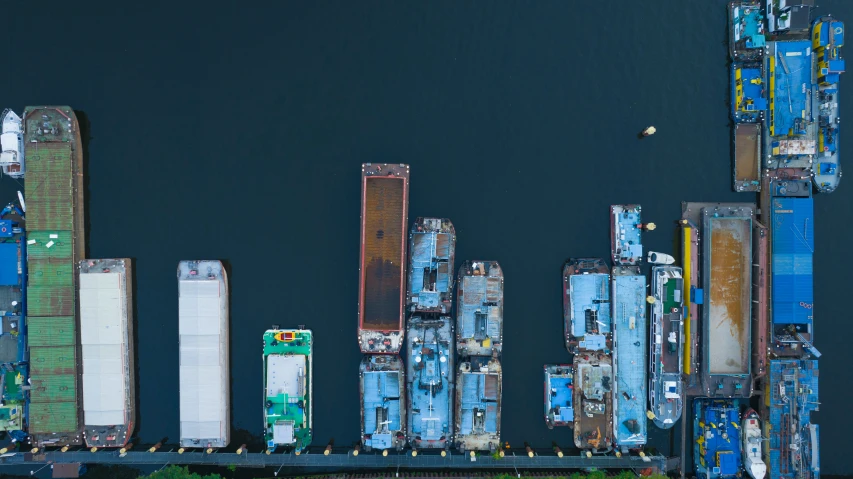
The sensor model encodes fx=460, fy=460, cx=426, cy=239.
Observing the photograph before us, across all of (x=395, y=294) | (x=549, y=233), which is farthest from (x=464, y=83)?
(x=395, y=294)

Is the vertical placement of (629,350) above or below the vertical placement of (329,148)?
below

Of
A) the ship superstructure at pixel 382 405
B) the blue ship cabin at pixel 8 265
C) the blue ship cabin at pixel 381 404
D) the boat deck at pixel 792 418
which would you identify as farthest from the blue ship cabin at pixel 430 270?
the blue ship cabin at pixel 8 265

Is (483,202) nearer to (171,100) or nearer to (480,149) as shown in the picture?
(480,149)

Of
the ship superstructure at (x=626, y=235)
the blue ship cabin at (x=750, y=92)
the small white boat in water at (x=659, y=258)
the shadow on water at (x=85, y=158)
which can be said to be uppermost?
the blue ship cabin at (x=750, y=92)

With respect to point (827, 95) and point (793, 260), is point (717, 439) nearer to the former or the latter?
point (793, 260)

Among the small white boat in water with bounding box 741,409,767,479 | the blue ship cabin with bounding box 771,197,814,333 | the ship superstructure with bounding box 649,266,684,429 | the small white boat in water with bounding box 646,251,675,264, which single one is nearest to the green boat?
the ship superstructure with bounding box 649,266,684,429

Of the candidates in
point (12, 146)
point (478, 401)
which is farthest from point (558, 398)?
point (12, 146)

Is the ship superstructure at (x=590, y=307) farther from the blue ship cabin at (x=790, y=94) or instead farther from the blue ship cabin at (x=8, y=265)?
the blue ship cabin at (x=8, y=265)
